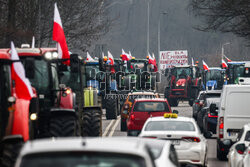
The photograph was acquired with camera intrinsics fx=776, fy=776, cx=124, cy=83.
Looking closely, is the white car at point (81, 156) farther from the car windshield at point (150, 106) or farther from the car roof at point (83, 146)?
the car windshield at point (150, 106)

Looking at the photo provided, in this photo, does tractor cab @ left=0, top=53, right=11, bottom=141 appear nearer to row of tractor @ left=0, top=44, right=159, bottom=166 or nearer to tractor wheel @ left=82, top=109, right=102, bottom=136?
row of tractor @ left=0, top=44, right=159, bottom=166

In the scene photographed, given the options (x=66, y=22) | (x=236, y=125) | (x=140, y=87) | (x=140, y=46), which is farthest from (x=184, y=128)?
(x=140, y=46)

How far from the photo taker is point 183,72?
175 ft

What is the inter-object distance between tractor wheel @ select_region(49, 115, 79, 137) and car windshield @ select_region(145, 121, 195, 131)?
2922mm

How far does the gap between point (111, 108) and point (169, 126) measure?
62.8ft

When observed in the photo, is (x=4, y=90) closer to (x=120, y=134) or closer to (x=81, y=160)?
(x=81, y=160)

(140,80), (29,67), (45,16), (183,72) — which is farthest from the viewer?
(183,72)

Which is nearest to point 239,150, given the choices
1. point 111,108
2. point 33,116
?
point 33,116

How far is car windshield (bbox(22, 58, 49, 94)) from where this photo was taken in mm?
14570

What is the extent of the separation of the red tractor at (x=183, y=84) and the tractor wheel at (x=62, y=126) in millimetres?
37029

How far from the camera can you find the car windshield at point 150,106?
24516 millimetres

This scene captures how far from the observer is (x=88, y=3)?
163 ft

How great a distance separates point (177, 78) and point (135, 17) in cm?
10523

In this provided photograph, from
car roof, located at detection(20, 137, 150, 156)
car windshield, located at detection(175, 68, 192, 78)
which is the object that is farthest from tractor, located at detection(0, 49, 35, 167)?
car windshield, located at detection(175, 68, 192, 78)
